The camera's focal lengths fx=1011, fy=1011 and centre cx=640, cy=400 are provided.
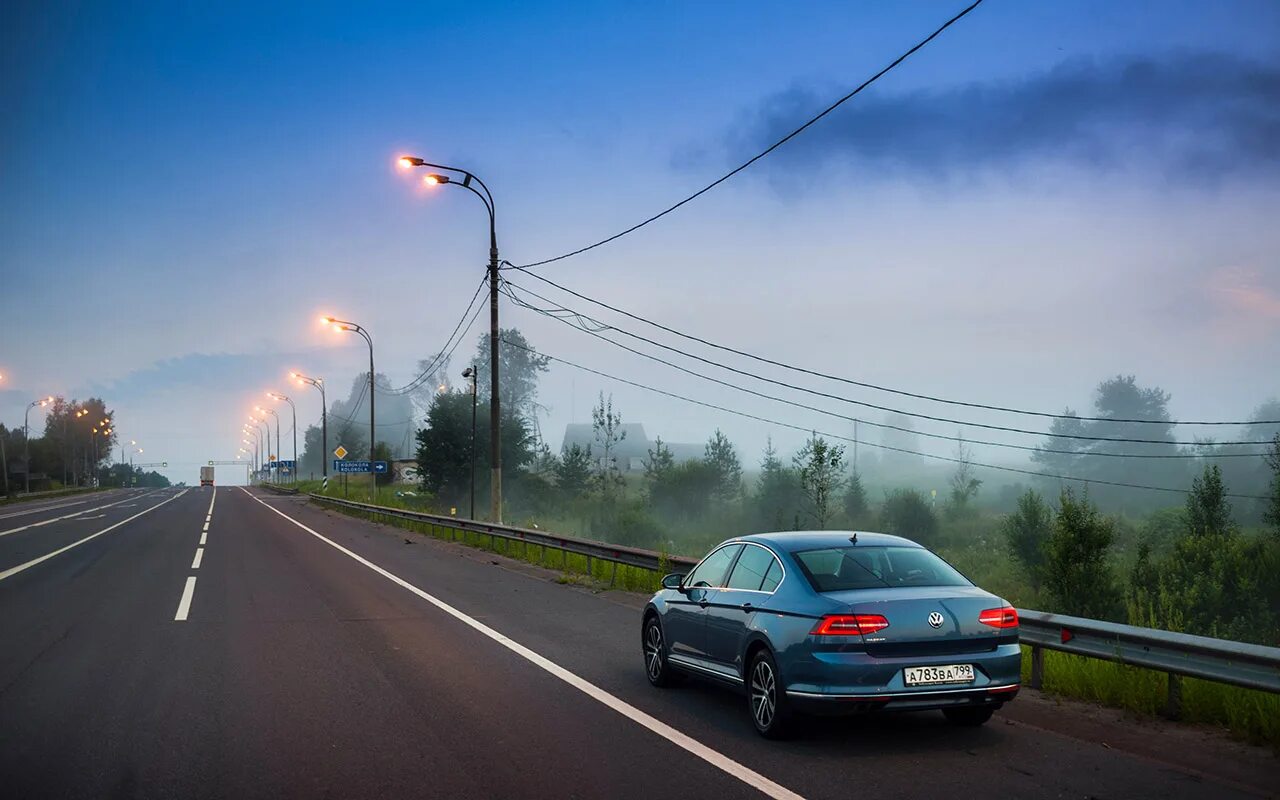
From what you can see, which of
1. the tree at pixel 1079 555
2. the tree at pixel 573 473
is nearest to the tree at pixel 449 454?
the tree at pixel 573 473

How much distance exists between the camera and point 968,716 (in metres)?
7.56

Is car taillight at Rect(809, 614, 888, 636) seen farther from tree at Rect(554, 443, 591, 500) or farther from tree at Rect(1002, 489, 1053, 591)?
tree at Rect(554, 443, 591, 500)

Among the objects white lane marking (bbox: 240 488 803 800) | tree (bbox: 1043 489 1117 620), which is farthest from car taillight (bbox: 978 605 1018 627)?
tree (bbox: 1043 489 1117 620)

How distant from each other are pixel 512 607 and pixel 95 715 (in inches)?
308

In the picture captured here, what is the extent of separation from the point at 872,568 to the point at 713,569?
73.1 inches

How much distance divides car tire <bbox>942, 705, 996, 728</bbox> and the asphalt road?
0.44 feet

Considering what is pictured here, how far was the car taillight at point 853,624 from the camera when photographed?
667cm

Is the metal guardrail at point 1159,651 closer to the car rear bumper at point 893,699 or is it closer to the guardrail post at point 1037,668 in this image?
the guardrail post at point 1037,668

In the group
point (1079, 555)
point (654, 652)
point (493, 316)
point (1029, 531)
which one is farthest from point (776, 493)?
point (654, 652)

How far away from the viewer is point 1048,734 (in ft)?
24.1

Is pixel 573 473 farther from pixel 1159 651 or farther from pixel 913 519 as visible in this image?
pixel 1159 651

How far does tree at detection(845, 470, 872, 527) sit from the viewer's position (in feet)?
293

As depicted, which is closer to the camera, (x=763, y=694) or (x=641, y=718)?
(x=763, y=694)

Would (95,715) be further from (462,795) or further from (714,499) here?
(714,499)
